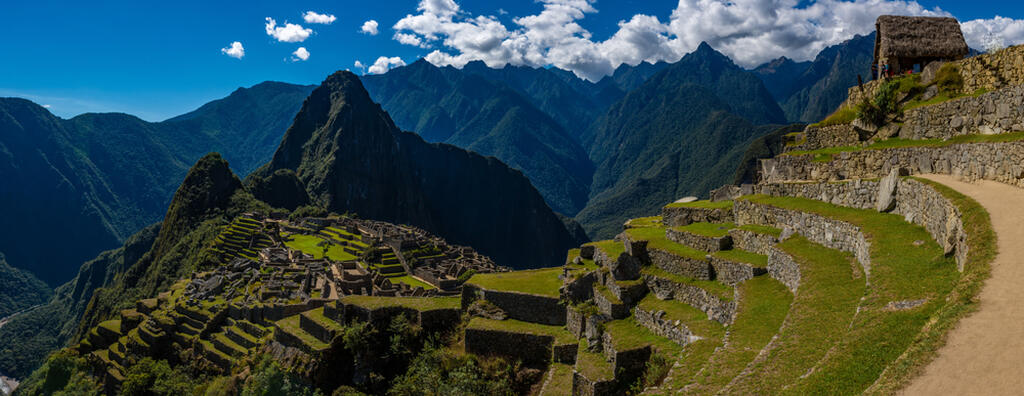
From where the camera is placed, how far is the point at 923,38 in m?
23.1

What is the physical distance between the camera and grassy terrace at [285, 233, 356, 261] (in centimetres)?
6924

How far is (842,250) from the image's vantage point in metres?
12.8

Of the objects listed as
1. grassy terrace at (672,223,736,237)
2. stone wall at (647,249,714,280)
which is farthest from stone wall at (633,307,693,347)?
grassy terrace at (672,223,736,237)

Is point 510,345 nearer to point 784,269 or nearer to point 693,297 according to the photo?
point 693,297

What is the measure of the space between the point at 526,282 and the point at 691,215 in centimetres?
708

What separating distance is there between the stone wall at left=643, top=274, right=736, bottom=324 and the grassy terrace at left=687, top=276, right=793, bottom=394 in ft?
1.67

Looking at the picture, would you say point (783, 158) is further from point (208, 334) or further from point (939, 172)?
point (208, 334)

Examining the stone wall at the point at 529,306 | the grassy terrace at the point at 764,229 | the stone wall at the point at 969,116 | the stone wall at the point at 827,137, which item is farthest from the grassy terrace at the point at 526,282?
the stone wall at the point at 969,116

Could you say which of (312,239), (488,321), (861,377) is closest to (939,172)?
(861,377)

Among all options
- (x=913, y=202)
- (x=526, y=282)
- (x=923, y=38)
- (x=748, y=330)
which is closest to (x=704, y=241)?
(x=913, y=202)

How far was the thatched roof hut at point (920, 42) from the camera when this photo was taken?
22.8m

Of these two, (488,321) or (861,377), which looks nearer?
(861,377)

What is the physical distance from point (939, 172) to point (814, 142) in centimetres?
864

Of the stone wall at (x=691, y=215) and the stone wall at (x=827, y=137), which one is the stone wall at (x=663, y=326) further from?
the stone wall at (x=827, y=137)
